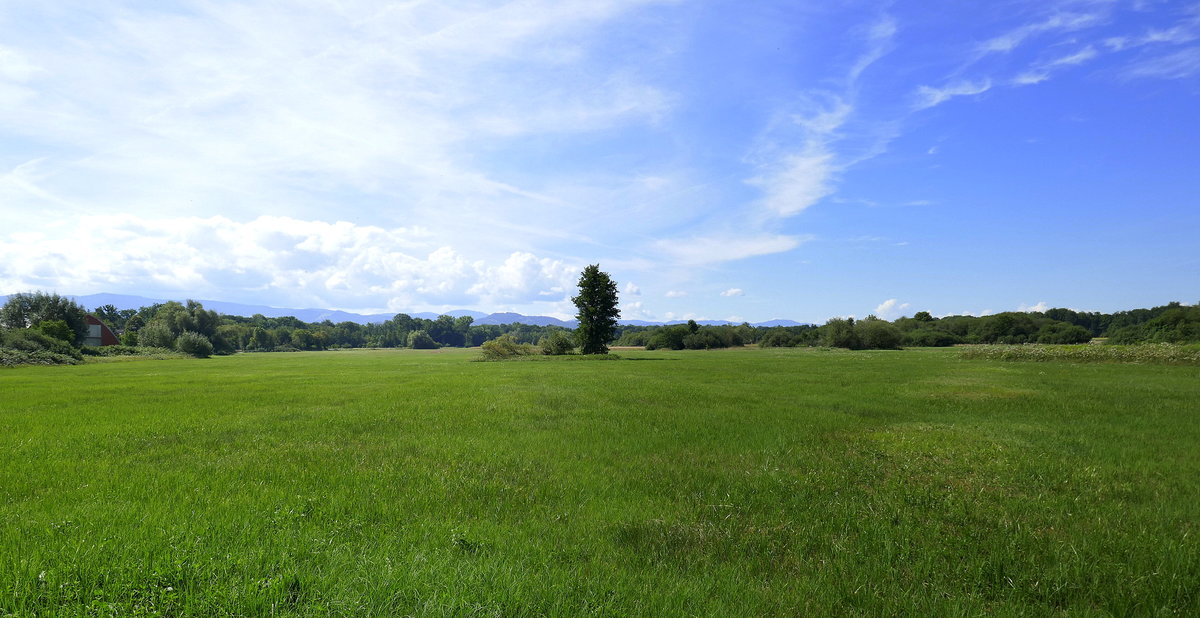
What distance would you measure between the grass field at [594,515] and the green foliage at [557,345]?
51.9 m

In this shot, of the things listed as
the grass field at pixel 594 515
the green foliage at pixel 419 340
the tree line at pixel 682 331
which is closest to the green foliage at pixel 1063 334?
the tree line at pixel 682 331

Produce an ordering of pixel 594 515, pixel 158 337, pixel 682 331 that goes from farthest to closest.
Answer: pixel 682 331
pixel 158 337
pixel 594 515

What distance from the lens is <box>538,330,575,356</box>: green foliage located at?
6769cm

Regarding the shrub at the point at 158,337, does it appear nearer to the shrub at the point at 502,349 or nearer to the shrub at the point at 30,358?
the shrub at the point at 30,358

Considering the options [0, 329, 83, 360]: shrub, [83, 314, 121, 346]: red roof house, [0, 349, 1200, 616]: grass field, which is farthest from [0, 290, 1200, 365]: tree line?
[0, 349, 1200, 616]: grass field

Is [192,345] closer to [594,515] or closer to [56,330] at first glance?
[56,330]

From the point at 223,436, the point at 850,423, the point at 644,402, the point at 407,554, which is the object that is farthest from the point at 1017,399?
the point at 223,436

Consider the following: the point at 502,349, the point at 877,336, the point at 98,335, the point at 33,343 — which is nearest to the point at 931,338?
the point at 877,336

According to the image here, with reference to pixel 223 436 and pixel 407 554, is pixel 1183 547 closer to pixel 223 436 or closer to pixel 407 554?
pixel 407 554

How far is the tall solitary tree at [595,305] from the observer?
Answer: 2534 inches

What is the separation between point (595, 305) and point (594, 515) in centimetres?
5719

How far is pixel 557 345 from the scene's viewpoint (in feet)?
223

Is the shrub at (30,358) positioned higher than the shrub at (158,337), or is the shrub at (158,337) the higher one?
the shrub at (158,337)

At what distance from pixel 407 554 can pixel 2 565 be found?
11.8ft
